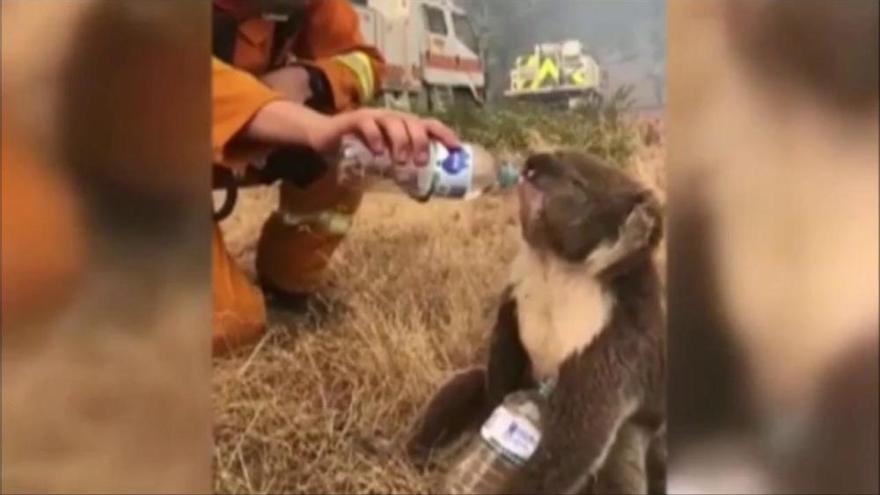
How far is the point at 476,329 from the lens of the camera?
1.13 meters

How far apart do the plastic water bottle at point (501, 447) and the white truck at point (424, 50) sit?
0.84 ft

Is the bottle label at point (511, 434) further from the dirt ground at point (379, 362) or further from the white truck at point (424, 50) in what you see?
the white truck at point (424, 50)

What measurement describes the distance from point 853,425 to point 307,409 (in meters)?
0.45

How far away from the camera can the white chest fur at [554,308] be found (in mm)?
1127

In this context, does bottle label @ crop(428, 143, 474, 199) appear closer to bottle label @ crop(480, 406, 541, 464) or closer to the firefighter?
the firefighter

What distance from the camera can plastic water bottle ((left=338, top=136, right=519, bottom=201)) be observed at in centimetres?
114

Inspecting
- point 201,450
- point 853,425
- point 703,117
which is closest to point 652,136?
point 703,117

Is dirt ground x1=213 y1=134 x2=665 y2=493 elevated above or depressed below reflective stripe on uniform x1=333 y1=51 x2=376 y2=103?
below

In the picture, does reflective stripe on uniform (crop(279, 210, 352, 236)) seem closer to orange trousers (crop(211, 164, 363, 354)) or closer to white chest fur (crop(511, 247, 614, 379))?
orange trousers (crop(211, 164, 363, 354))

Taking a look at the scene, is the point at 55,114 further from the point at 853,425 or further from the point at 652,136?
the point at 853,425

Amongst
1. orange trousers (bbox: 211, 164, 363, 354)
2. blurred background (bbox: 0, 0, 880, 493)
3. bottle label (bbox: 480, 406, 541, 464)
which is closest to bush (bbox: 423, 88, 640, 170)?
blurred background (bbox: 0, 0, 880, 493)

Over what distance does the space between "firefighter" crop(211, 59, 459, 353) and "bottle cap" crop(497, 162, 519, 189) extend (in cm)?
4

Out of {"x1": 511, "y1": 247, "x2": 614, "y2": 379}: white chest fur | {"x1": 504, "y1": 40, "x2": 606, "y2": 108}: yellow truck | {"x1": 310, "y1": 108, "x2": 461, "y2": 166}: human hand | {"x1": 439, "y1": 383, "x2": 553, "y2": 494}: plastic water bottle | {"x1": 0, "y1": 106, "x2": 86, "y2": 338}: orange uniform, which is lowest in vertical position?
{"x1": 439, "y1": 383, "x2": 553, "y2": 494}: plastic water bottle

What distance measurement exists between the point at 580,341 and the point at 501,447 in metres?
A: 0.11
